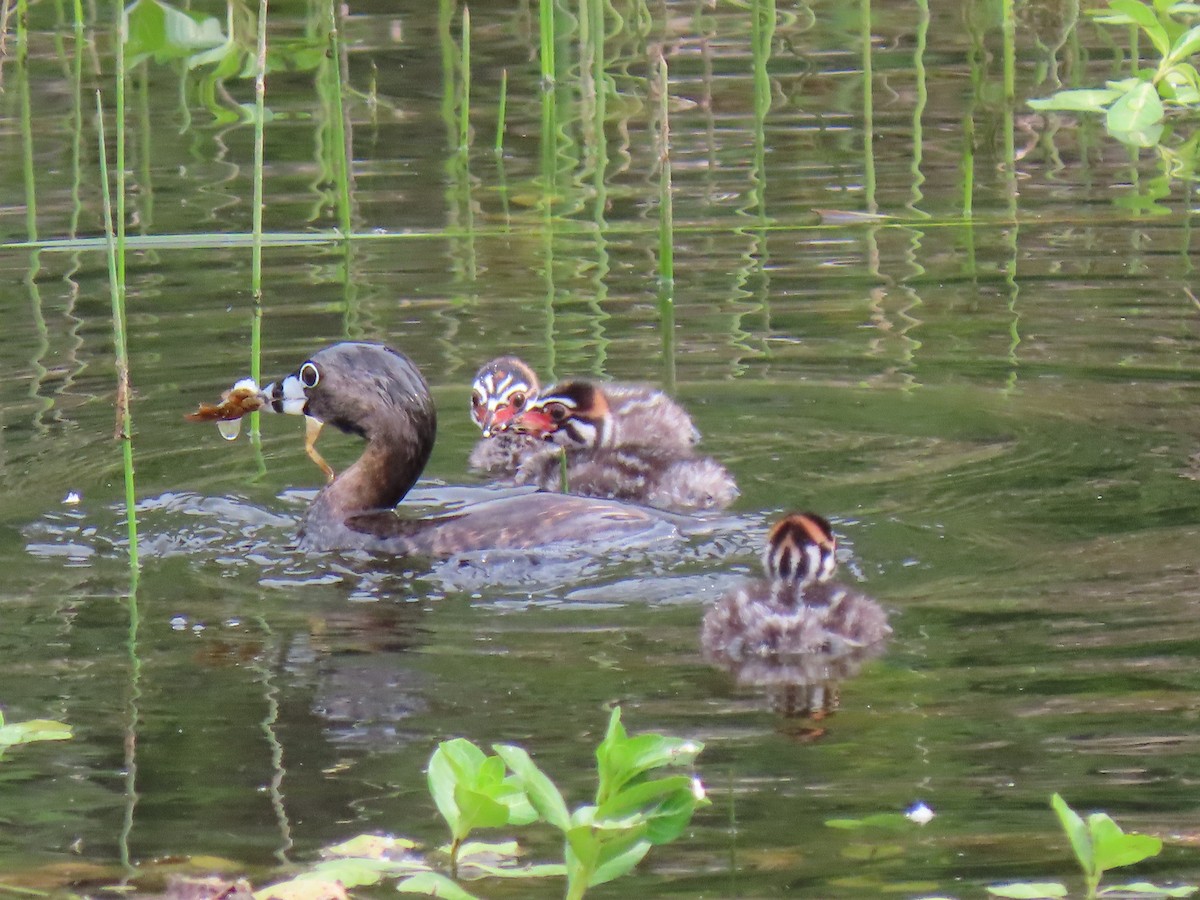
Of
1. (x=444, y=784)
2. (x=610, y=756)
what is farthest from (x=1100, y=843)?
A: (x=444, y=784)

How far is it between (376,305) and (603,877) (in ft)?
20.5

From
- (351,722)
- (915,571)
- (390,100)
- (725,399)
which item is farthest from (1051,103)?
(390,100)

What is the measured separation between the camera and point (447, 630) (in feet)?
18.5

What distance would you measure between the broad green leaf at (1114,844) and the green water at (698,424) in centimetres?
41

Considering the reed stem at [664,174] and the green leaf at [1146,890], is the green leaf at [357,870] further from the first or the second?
the reed stem at [664,174]

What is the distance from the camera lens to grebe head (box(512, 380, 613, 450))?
7.39m

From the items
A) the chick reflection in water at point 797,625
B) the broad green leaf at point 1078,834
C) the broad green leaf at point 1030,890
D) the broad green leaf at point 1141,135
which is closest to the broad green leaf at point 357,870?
the broad green leaf at point 1030,890

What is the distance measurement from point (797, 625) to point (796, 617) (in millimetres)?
22

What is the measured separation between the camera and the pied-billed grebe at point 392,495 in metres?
6.45

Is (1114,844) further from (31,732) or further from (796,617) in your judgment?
(31,732)

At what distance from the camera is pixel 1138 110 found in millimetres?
6621

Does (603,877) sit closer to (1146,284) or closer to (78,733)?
(78,733)

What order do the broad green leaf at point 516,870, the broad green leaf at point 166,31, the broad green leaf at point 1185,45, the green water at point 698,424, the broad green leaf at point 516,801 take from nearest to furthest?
1. the broad green leaf at point 516,801
2. the broad green leaf at point 516,870
3. the green water at point 698,424
4. the broad green leaf at point 1185,45
5. the broad green leaf at point 166,31

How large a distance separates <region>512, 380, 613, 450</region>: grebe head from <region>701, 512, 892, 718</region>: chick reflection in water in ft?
6.16
